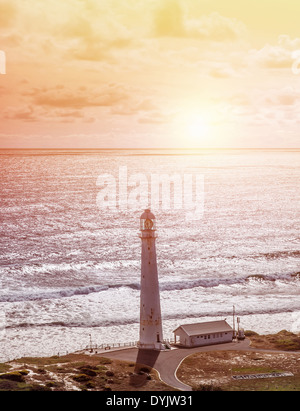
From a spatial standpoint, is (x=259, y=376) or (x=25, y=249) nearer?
(x=259, y=376)

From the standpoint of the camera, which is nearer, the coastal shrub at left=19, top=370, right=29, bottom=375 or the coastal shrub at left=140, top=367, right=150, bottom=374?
the coastal shrub at left=19, top=370, right=29, bottom=375

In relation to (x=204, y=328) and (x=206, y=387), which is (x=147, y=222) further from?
(x=206, y=387)

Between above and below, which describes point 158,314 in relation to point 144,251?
below

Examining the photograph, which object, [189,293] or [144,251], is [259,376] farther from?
[189,293]

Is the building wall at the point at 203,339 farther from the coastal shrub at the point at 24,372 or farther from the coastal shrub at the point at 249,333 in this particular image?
the coastal shrub at the point at 24,372

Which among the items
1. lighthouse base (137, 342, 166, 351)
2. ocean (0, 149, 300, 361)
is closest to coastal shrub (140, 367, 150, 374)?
lighthouse base (137, 342, 166, 351)

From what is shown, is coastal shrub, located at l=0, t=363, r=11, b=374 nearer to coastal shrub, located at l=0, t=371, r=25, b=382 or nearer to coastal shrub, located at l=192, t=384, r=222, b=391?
coastal shrub, located at l=0, t=371, r=25, b=382

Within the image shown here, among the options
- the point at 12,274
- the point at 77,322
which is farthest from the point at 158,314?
the point at 12,274
